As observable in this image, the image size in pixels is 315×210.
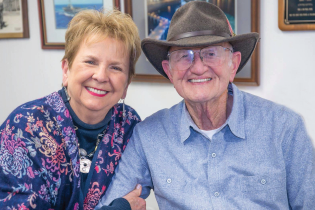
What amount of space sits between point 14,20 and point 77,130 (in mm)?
1502

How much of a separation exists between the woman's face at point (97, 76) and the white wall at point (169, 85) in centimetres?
69

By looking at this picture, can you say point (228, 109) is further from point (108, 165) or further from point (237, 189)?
point (108, 165)

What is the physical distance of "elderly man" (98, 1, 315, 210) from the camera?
1329 millimetres

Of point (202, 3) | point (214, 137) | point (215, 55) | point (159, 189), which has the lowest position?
point (159, 189)

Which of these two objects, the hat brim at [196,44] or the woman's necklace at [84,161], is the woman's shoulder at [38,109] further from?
the hat brim at [196,44]

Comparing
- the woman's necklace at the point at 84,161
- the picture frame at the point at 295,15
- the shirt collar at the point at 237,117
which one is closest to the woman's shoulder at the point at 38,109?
the woman's necklace at the point at 84,161

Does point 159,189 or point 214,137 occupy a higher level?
point 214,137

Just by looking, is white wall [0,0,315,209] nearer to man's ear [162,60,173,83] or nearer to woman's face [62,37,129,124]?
man's ear [162,60,173,83]

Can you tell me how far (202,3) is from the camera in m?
1.41

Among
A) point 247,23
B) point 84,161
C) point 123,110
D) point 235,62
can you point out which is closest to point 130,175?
point 84,161

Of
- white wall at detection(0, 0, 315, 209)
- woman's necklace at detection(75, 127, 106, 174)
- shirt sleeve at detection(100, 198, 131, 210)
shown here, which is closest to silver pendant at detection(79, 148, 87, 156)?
woman's necklace at detection(75, 127, 106, 174)

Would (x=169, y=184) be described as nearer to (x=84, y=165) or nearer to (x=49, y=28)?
(x=84, y=165)

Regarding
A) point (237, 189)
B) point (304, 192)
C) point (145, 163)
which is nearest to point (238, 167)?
point (237, 189)

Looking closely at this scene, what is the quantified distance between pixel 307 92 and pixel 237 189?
750 mm
